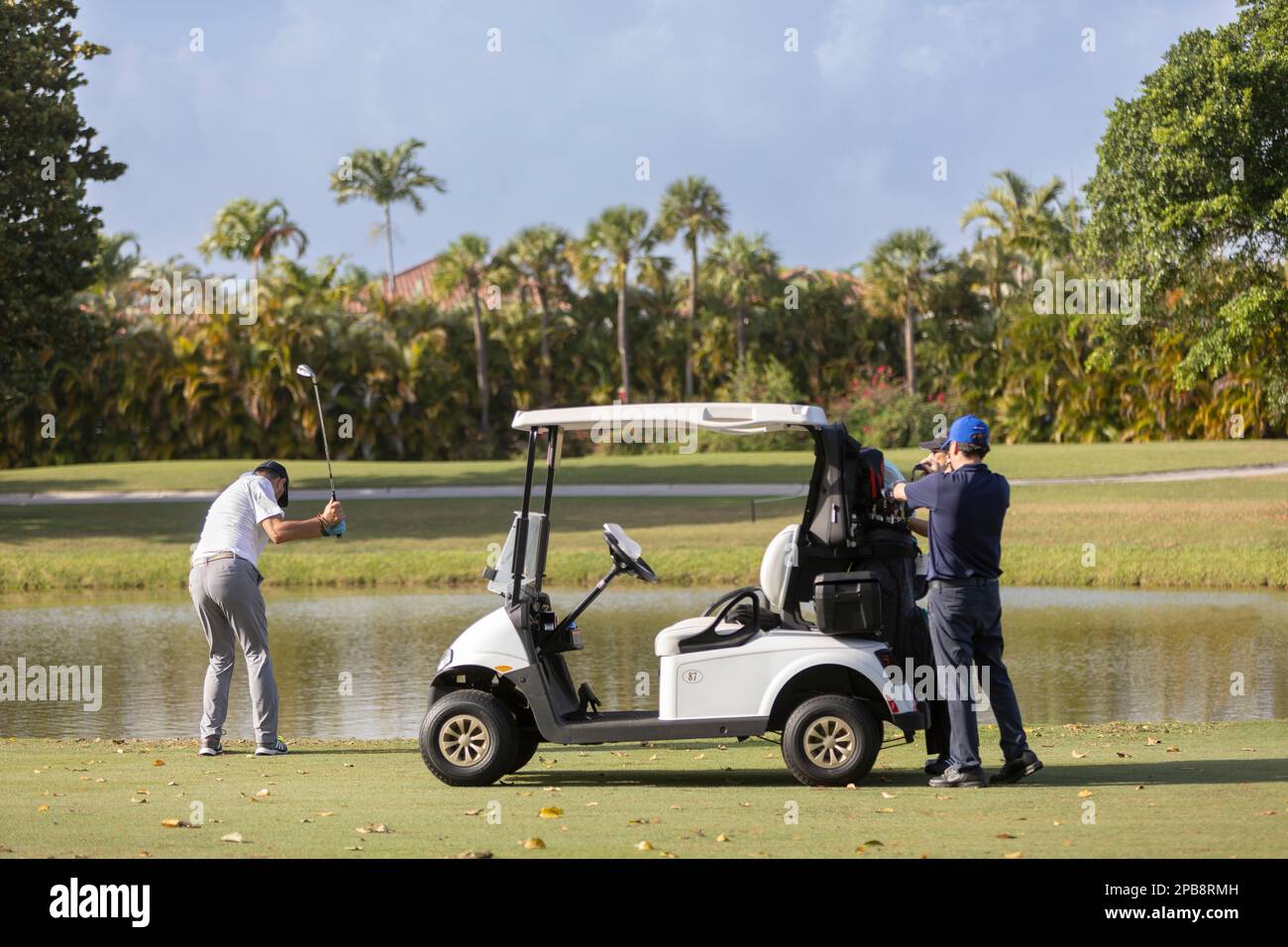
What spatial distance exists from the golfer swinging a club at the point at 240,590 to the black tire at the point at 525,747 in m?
1.77

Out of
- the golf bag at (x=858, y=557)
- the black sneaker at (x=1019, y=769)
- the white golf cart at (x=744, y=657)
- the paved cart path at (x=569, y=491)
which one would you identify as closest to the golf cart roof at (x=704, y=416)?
the white golf cart at (x=744, y=657)

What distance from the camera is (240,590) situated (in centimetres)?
984

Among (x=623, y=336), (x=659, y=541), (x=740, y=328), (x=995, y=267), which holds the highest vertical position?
(x=995, y=267)

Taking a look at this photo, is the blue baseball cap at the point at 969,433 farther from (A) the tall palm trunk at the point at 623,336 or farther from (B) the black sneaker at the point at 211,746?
(A) the tall palm trunk at the point at 623,336

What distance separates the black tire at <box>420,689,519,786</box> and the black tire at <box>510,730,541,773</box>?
328mm

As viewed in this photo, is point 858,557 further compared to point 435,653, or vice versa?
point 435,653

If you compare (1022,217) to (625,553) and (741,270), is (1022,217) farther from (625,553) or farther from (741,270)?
(625,553)

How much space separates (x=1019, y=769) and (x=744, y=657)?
154cm

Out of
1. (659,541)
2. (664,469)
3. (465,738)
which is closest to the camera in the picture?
(465,738)

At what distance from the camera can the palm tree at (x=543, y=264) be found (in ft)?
173

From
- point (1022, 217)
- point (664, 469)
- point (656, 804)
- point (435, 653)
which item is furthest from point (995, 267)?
point (656, 804)

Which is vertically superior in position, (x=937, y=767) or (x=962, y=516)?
(x=962, y=516)

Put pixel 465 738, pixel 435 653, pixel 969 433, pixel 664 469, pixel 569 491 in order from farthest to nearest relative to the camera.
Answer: pixel 664 469 → pixel 569 491 → pixel 435 653 → pixel 465 738 → pixel 969 433

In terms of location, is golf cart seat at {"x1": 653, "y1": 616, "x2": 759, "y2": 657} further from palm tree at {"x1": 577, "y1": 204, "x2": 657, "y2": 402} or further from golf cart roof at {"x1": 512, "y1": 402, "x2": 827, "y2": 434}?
palm tree at {"x1": 577, "y1": 204, "x2": 657, "y2": 402}
